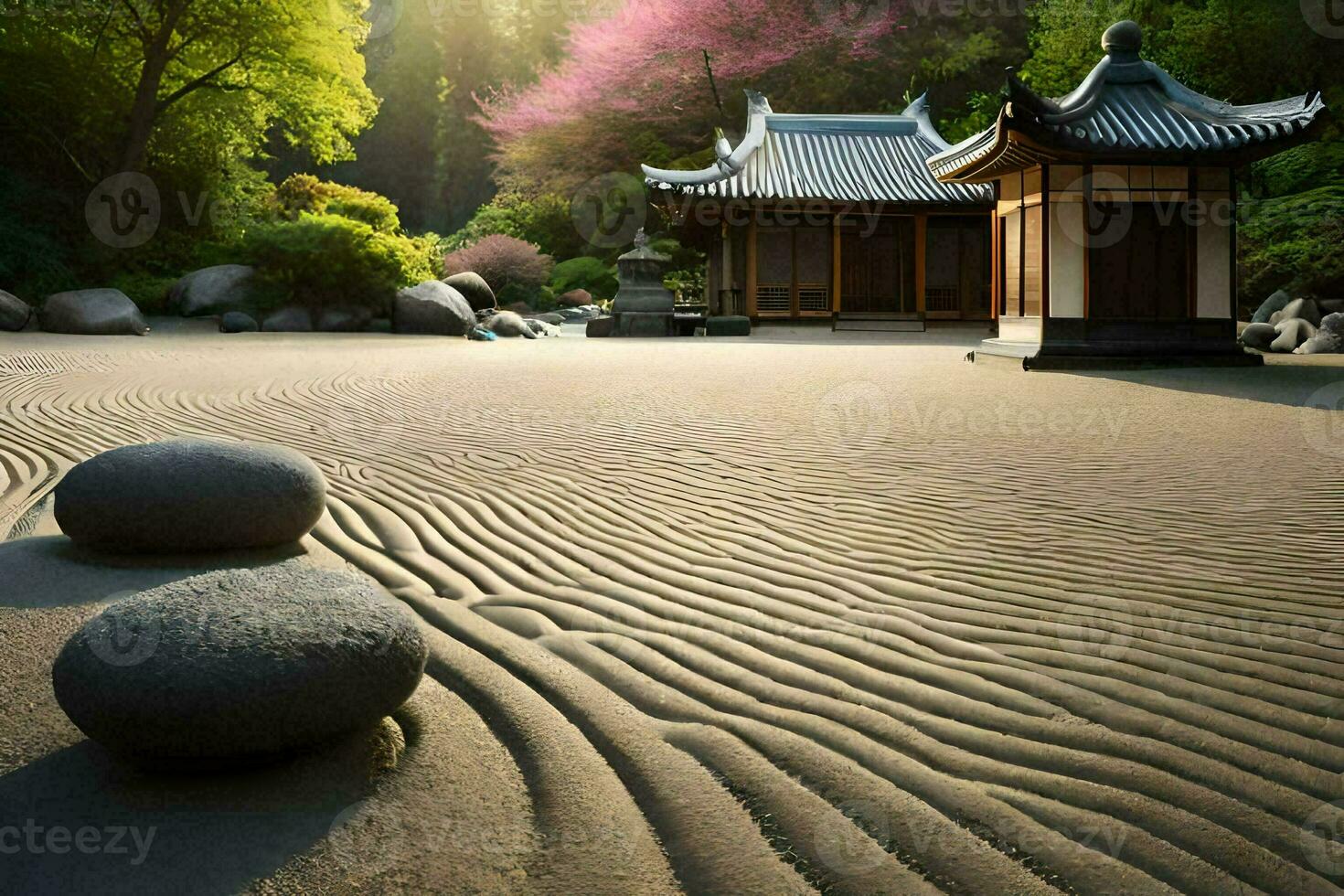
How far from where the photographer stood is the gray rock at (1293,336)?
651 inches

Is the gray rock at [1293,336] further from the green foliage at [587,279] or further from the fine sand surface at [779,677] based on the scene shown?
the green foliage at [587,279]

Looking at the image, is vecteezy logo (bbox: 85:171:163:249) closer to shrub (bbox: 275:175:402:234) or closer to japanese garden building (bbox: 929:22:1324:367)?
shrub (bbox: 275:175:402:234)

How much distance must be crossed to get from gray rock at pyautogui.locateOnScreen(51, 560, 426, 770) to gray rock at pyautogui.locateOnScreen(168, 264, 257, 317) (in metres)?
19.3

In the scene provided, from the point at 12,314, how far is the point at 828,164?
15530 millimetres

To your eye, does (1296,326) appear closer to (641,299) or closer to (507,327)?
(641,299)

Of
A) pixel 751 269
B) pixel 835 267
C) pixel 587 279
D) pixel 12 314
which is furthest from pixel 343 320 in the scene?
pixel 587 279

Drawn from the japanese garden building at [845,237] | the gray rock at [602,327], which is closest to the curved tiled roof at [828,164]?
the japanese garden building at [845,237]


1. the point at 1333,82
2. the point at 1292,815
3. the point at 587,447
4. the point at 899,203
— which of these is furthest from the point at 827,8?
the point at 1292,815

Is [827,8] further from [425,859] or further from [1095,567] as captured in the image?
[425,859]

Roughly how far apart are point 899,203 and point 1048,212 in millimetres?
8883

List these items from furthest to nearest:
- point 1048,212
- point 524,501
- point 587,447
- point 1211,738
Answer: point 1048,212 → point 587,447 → point 524,501 → point 1211,738

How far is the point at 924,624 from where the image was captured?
3.45 m

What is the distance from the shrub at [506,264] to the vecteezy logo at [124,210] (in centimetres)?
815

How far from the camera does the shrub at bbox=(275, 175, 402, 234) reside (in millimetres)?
23672
